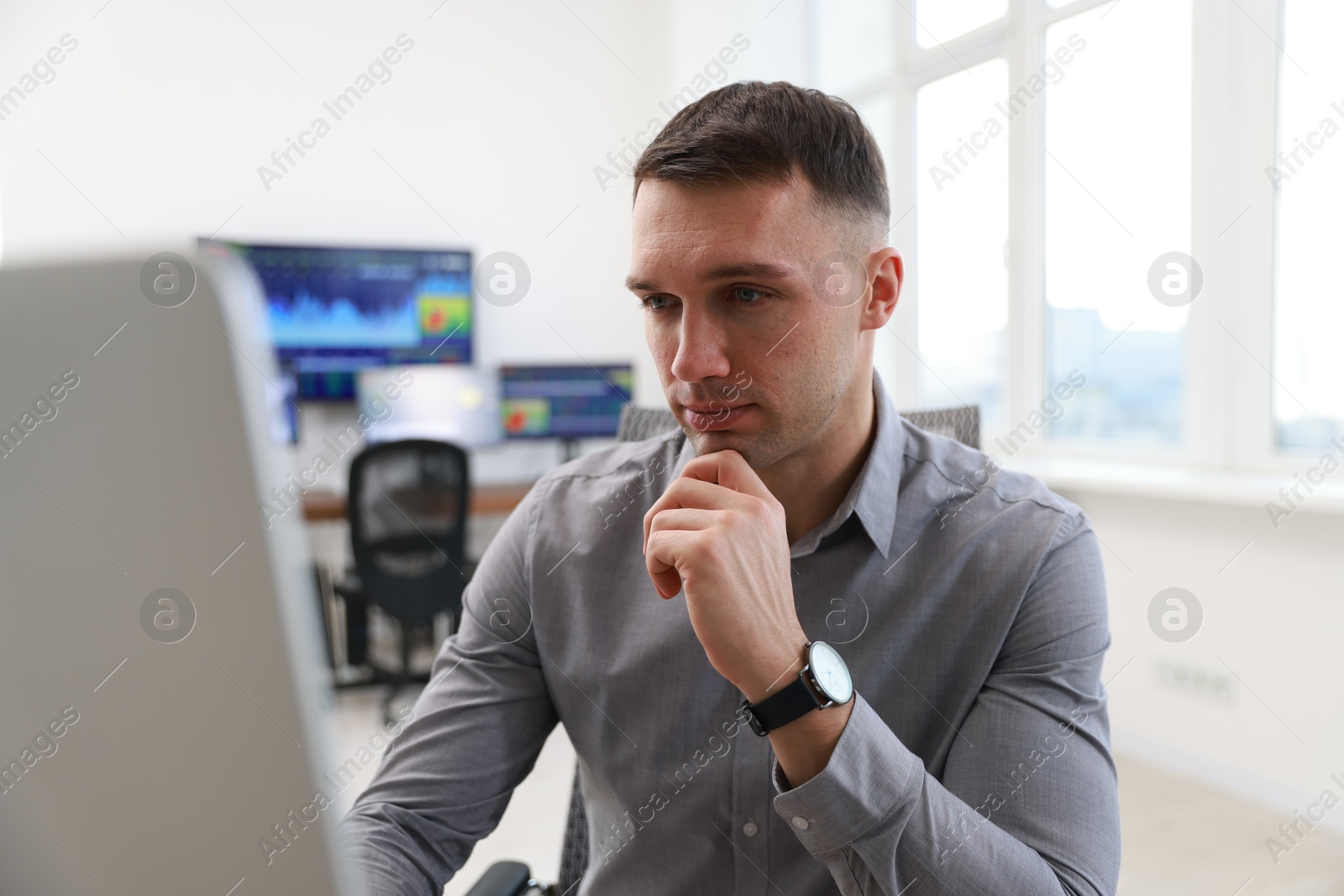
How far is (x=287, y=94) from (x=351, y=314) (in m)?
1.11

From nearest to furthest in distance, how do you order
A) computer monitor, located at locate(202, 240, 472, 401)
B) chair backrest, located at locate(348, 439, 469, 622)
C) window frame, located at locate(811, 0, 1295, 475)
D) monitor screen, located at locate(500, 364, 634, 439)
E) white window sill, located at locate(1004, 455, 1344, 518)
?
white window sill, located at locate(1004, 455, 1344, 518) → window frame, located at locate(811, 0, 1295, 475) → chair backrest, located at locate(348, 439, 469, 622) → computer monitor, located at locate(202, 240, 472, 401) → monitor screen, located at locate(500, 364, 634, 439)

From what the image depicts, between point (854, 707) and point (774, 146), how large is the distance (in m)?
0.63

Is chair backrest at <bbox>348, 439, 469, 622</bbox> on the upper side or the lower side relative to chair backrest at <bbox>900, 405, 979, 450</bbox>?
lower

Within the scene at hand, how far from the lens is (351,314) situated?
4.61 meters

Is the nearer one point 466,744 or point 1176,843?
point 466,744

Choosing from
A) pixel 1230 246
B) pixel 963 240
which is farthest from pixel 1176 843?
pixel 963 240

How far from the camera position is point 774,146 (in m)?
1.06

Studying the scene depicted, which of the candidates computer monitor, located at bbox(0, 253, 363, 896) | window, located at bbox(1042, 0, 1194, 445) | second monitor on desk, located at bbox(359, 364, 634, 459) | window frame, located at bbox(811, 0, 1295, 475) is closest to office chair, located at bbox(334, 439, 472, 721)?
second monitor on desk, located at bbox(359, 364, 634, 459)

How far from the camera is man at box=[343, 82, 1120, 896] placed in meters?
0.87

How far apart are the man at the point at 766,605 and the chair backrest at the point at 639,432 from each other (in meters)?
0.07

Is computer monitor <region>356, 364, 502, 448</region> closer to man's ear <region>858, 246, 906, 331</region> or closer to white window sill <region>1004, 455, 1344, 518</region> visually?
white window sill <region>1004, 455, 1344, 518</region>

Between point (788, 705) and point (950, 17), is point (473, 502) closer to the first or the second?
point (950, 17)

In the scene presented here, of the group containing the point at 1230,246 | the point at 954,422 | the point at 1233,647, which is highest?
the point at 1230,246

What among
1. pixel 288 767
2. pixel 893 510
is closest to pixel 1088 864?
pixel 893 510
